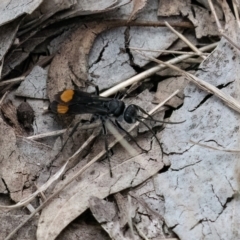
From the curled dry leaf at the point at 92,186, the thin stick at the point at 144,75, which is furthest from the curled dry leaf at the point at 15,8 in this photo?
the curled dry leaf at the point at 92,186

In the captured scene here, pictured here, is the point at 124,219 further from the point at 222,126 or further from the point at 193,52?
the point at 193,52

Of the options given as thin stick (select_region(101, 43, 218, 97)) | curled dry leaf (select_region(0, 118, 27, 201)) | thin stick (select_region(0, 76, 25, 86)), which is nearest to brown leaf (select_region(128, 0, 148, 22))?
thin stick (select_region(101, 43, 218, 97))

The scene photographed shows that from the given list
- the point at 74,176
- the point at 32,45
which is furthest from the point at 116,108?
the point at 32,45

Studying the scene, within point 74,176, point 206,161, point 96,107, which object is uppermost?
point 96,107

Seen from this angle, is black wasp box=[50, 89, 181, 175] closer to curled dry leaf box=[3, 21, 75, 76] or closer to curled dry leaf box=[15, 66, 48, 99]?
curled dry leaf box=[15, 66, 48, 99]

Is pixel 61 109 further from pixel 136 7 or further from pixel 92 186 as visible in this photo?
pixel 136 7

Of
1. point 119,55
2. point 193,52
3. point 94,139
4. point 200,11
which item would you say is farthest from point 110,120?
point 200,11
